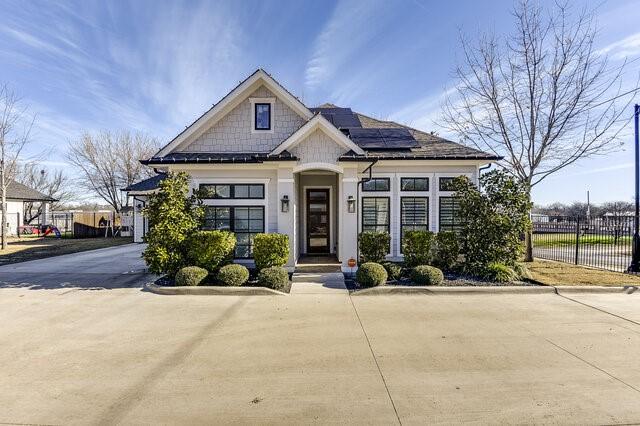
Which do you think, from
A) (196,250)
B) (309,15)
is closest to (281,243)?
(196,250)

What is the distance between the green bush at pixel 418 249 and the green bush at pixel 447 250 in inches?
16.2

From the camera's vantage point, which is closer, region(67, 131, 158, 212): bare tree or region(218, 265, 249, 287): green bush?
region(218, 265, 249, 287): green bush

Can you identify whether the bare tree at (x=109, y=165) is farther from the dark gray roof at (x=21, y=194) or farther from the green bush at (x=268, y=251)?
the green bush at (x=268, y=251)

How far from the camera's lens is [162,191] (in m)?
8.90

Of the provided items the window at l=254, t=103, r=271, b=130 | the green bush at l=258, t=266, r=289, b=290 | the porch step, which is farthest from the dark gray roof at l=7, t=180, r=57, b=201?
the porch step

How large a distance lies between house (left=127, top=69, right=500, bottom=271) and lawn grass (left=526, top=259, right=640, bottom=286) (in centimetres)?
309

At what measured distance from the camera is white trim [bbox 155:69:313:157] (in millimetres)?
10898

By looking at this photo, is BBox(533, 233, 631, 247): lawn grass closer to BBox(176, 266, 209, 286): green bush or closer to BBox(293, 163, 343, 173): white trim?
BBox(293, 163, 343, 173): white trim

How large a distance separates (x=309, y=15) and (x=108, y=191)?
2671 cm

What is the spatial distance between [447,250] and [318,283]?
13.6 feet

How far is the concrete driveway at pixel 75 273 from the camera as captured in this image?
29.5 ft

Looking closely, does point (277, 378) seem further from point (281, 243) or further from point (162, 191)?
point (162, 191)

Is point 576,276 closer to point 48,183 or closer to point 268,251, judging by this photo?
point 268,251

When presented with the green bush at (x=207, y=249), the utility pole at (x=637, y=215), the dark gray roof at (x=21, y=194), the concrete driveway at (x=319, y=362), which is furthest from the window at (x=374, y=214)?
the dark gray roof at (x=21, y=194)
